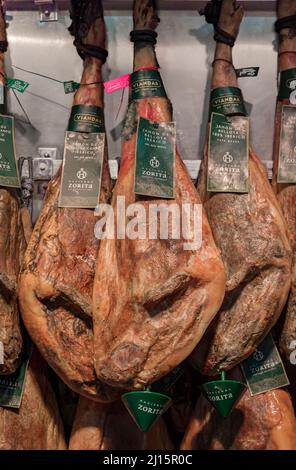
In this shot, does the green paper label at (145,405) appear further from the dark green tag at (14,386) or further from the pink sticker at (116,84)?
the pink sticker at (116,84)

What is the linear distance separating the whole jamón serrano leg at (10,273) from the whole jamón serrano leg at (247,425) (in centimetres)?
68

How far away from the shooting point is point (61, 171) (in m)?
2.20

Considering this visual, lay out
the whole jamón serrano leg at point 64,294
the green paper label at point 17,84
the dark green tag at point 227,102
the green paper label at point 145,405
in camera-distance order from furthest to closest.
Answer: the green paper label at point 17,84, the dark green tag at point 227,102, the whole jamón serrano leg at point 64,294, the green paper label at point 145,405

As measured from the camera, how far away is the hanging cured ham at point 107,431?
212 centimetres

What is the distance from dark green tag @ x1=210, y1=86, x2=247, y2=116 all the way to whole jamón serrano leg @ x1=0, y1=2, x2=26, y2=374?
805mm

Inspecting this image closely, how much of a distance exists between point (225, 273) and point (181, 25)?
121 cm

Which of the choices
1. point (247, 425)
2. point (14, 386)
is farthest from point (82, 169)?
point (247, 425)

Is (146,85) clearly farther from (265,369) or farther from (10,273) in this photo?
(265,369)

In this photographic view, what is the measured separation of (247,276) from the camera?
6.64ft

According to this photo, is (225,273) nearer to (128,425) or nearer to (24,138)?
(128,425)

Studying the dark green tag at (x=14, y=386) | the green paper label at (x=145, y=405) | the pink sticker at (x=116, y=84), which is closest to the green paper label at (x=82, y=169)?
the pink sticker at (x=116, y=84)

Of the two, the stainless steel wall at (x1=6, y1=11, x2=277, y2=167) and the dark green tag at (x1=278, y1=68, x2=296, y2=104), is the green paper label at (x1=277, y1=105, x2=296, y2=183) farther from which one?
the stainless steel wall at (x1=6, y1=11, x2=277, y2=167)

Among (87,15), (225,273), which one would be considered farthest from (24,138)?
(225,273)

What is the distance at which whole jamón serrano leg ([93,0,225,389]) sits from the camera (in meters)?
1.87
